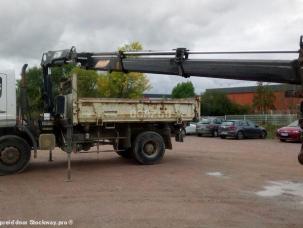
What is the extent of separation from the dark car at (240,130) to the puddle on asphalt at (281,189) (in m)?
20.0

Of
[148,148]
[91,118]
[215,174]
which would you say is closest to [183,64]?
[215,174]

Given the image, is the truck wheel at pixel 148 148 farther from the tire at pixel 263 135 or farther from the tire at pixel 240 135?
the tire at pixel 263 135

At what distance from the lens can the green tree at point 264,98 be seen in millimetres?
58531

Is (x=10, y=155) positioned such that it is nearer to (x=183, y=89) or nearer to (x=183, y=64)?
(x=183, y=64)

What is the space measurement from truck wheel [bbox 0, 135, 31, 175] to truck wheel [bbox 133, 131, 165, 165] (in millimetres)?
3619

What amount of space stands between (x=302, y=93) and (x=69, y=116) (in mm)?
9033

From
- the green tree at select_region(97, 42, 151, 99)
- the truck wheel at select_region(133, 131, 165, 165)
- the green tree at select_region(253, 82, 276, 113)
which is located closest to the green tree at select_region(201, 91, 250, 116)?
the green tree at select_region(253, 82, 276, 113)

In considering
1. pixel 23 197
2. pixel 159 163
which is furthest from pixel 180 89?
pixel 23 197

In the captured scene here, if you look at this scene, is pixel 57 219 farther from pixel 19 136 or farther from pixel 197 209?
pixel 19 136

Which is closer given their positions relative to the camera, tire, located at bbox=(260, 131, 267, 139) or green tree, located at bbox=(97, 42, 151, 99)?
tire, located at bbox=(260, 131, 267, 139)

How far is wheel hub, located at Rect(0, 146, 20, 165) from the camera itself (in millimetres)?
12789

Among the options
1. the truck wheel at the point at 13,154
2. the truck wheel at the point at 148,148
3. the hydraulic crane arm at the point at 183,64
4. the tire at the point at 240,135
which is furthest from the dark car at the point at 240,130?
the truck wheel at the point at 13,154

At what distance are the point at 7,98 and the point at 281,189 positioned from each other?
751 centimetres

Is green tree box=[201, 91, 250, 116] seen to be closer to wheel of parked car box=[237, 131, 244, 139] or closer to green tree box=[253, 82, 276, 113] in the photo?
green tree box=[253, 82, 276, 113]
